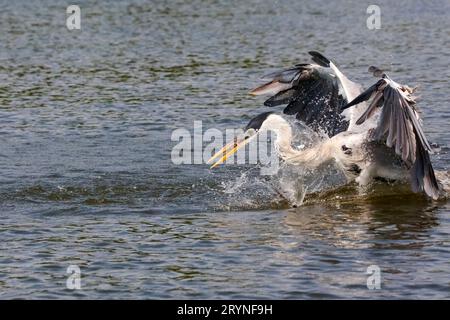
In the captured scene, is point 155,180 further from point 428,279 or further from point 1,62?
point 1,62

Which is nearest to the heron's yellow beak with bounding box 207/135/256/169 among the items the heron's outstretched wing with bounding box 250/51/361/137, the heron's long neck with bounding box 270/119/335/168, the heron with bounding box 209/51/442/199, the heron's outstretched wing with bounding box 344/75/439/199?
the heron with bounding box 209/51/442/199

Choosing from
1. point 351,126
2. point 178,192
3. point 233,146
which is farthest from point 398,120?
point 178,192

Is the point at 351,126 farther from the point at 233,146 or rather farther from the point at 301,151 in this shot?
the point at 233,146

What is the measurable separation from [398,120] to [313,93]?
1.96 meters

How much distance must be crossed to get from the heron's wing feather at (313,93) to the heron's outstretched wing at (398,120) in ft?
4.31

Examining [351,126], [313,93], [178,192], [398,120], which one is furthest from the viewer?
[313,93]

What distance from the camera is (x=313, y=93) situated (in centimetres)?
1148

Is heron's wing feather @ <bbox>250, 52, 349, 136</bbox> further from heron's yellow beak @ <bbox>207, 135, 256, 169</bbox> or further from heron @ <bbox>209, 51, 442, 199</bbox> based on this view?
heron's yellow beak @ <bbox>207, 135, 256, 169</bbox>

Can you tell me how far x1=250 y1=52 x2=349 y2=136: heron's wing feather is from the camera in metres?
11.3

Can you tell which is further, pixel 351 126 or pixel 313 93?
pixel 313 93

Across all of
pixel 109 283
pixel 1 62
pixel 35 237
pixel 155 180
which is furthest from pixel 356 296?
pixel 1 62

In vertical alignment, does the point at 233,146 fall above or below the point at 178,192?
above

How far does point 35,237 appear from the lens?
914cm
